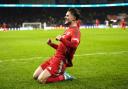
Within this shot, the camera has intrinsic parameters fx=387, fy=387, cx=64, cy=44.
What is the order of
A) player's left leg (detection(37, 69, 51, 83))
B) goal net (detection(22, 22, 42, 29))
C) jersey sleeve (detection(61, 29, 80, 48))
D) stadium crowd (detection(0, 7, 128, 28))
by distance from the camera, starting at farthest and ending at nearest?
1. stadium crowd (detection(0, 7, 128, 28))
2. goal net (detection(22, 22, 42, 29))
3. player's left leg (detection(37, 69, 51, 83))
4. jersey sleeve (detection(61, 29, 80, 48))

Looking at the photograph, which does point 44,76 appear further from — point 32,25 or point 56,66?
point 32,25

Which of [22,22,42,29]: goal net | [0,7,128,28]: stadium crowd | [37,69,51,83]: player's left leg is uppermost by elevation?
[37,69,51,83]: player's left leg

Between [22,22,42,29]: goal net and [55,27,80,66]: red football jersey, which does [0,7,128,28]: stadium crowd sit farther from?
[55,27,80,66]: red football jersey

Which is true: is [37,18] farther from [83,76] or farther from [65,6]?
[83,76]

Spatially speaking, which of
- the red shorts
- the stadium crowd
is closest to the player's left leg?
the red shorts

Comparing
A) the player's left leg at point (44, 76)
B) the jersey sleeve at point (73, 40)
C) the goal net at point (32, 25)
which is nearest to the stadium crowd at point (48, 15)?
the goal net at point (32, 25)

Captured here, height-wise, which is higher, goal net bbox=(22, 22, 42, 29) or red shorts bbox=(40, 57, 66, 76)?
red shorts bbox=(40, 57, 66, 76)

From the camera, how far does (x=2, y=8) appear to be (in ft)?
238

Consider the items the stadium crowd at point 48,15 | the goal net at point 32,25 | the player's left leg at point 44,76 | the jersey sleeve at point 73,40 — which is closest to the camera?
the jersey sleeve at point 73,40

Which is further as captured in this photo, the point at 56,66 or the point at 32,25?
the point at 32,25

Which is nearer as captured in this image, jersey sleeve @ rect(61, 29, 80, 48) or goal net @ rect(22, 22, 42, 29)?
jersey sleeve @ rect(61, 29, 80, 48)

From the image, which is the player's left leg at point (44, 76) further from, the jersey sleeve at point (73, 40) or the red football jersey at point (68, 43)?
the jersey sleeve at point (73, 40)

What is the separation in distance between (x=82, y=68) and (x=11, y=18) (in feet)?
198

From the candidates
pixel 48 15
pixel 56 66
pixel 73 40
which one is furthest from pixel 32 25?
pixel 73 40
